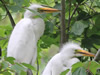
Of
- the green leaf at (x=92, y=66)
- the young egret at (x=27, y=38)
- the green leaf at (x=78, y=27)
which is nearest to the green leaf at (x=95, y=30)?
the green leaf at (x=78, y=27)

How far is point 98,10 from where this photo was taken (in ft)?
9.86

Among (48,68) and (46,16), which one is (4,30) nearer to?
(46,16)

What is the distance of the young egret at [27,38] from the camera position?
2836mm

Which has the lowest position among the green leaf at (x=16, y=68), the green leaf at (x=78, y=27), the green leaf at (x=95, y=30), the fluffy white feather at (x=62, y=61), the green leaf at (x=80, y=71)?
the fluffy white feather at (x=62, y=61)

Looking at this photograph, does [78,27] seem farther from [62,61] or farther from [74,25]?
[62,61]

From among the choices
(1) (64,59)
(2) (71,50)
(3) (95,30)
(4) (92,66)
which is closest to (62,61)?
(1) (64,59)

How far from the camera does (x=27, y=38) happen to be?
292 centimetres

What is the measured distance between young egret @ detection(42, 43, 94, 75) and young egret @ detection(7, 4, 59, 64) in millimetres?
421

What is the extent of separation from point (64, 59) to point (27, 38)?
1.79 feet

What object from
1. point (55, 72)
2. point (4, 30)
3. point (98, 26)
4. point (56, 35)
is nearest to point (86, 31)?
point (98, 26)

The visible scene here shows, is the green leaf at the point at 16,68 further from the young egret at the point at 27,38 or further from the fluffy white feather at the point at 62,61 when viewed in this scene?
the young egret at the point at 27,38

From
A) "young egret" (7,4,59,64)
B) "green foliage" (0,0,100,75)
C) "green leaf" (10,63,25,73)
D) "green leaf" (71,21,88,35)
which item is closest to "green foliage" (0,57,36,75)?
"green leaf" (10,63,25,73)

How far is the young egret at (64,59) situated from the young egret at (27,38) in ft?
1.38

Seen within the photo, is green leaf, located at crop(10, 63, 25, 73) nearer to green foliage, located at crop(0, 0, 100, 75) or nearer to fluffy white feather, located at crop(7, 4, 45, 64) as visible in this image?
green foliage, located at crop(0, 0, 100, 75)
